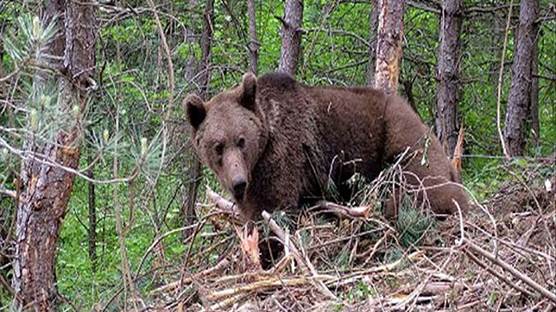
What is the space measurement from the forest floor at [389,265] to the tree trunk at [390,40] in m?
1.69

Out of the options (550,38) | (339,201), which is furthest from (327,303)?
(550,38)

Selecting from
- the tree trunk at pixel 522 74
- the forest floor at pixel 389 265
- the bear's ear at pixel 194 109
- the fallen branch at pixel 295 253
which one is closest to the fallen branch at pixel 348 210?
the forest floor at pixel 389 265

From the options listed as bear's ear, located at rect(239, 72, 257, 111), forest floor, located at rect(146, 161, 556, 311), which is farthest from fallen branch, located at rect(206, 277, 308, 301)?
bear's ear, located at rect(239, 72, 257, 111)

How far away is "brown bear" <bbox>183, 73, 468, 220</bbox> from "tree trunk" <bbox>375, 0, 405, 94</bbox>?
2.91 ft

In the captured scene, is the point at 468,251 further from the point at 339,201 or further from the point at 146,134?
the point at 146,134

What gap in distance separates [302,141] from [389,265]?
1.80m

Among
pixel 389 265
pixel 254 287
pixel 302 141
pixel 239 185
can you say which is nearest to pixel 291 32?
pixel 302 141

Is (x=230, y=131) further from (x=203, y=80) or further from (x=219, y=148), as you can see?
(x=203, y=80)

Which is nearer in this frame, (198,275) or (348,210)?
(198,275)

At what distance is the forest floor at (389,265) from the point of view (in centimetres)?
536

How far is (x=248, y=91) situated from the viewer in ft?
24.4

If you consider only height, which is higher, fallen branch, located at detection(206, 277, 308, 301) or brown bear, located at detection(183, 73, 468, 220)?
brown bear, located at detection(183, 73, 468, 220)

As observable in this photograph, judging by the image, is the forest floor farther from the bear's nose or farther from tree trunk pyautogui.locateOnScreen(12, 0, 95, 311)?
tree trunk pyautogui.locateOnScreen(12, 0, 95, 311)

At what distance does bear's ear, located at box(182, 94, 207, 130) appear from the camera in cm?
740
